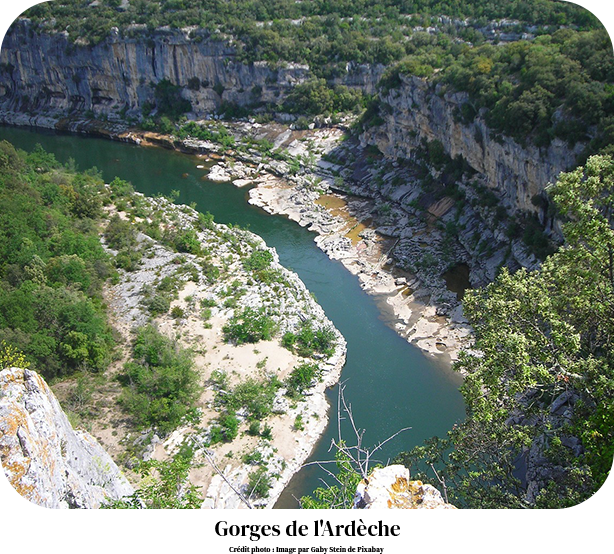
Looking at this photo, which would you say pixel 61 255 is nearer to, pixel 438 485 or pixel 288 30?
pixel 438 485

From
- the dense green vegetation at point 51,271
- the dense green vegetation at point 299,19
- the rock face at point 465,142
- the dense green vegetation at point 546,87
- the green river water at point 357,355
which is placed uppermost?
the dense green vegetation at point 299,19

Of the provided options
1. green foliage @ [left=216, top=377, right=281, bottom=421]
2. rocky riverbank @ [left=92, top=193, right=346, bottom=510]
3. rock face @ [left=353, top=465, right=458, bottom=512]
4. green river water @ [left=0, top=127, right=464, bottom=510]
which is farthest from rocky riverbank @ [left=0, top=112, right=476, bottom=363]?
rock face @ [left=353, top=465, right=458, bottom=512]

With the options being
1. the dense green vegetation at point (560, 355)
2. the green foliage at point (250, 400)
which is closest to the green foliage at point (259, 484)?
the green foliage at point (250, 400)

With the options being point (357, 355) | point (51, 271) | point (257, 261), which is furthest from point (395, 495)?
point (257, 261)

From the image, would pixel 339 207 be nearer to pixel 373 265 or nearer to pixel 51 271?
pixel 373 265

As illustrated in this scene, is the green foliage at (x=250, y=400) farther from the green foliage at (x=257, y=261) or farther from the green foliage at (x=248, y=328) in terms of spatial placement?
the green foliage at (x=257, y=261)

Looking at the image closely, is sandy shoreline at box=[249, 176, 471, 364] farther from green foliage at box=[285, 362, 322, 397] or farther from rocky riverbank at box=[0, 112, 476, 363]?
green foliage at box=[285, 362, 322, 397]
